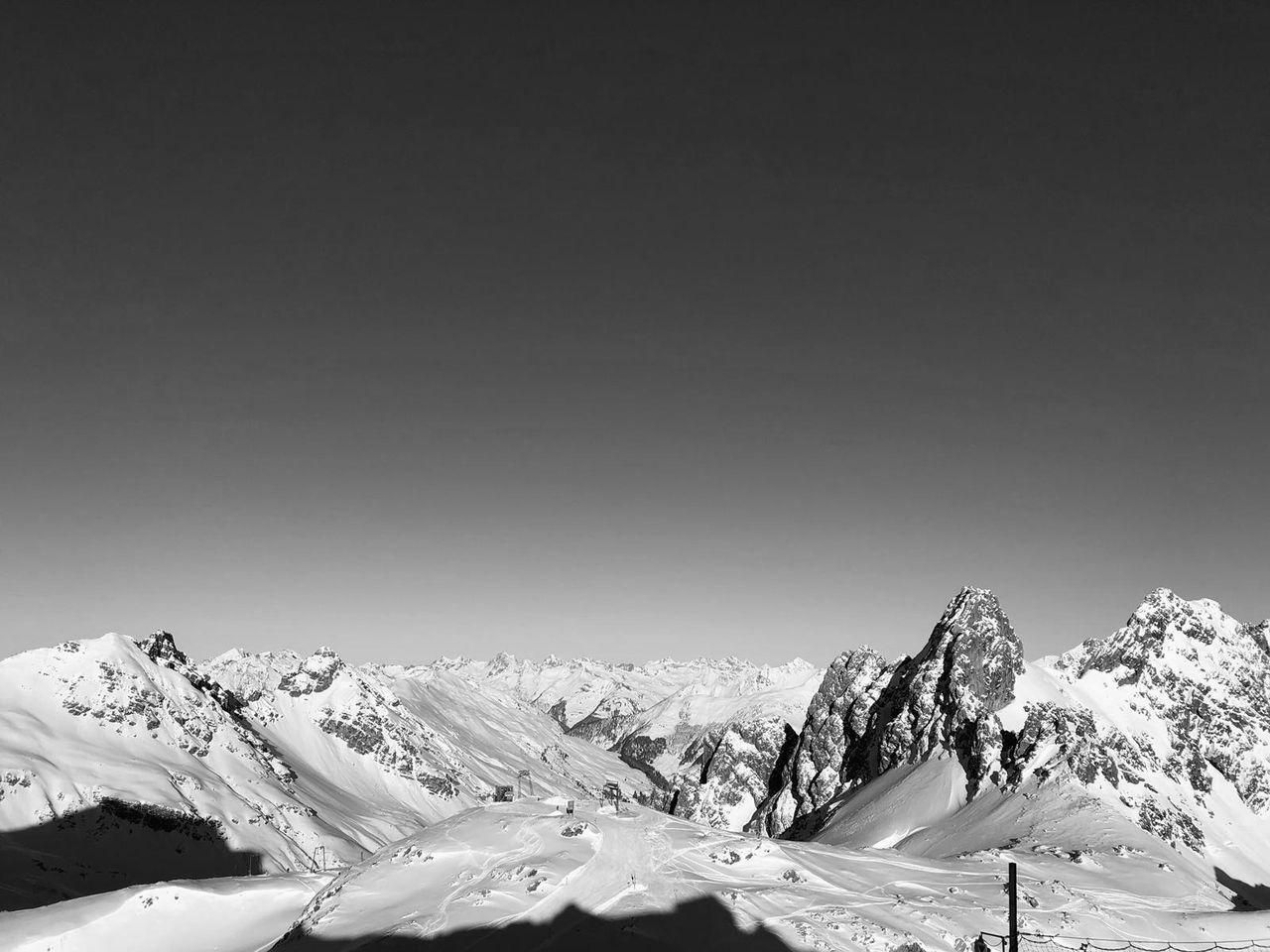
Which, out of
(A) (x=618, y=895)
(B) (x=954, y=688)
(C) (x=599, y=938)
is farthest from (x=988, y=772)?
(C) (x=599, y=938)

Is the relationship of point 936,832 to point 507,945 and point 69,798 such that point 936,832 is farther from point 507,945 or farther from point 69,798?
point 69,798

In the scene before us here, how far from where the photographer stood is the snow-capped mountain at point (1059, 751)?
93.2 meters

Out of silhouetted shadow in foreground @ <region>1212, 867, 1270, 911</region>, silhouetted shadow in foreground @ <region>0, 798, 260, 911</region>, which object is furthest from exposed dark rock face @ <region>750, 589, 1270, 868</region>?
silhouetted shadow in foreground @ <region>0, 798, 260, 911</region>

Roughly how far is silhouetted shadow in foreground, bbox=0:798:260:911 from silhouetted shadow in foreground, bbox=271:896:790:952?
128864mm

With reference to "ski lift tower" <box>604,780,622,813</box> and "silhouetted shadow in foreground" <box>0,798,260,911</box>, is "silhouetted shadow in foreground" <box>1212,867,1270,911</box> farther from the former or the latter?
"silhouetted shadow in foreground" <box>0,798,260,911</box>

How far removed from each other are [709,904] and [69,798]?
195439mm

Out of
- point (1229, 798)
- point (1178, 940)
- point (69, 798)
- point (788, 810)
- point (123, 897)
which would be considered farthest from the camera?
point (69, 798)

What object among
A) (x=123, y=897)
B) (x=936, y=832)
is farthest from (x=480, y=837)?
(x=936, y=832)

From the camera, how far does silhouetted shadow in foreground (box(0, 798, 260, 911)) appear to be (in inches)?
5384

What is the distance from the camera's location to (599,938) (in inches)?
1435

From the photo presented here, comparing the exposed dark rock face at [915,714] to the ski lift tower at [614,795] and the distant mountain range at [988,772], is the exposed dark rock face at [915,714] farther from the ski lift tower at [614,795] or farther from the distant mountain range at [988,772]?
the ski lift tower at [614,795]

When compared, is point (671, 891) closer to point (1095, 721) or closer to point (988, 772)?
point (988, 772)

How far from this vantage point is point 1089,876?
62.9 m

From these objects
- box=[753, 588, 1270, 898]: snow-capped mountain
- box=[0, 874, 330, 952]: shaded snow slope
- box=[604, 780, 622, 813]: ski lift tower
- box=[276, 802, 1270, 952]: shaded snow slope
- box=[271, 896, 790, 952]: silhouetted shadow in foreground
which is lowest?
box=[0, 874, 330, 952]: shaded snow slope
